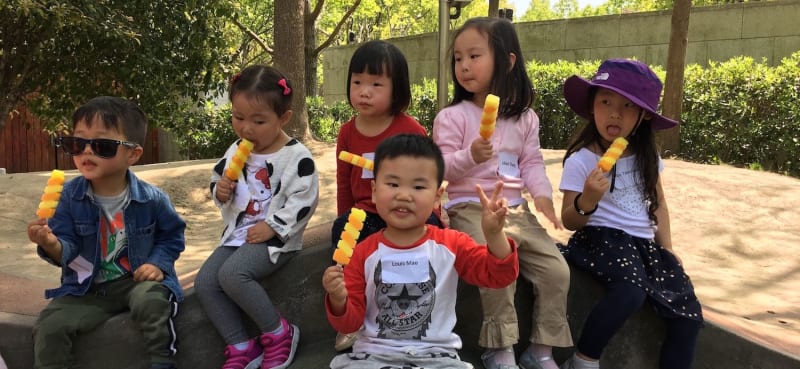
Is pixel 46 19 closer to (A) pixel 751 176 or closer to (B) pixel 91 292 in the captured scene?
(B) pixel 91 292

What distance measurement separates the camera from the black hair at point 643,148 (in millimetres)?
3131

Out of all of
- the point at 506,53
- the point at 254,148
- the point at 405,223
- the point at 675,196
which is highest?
the point at 506,53

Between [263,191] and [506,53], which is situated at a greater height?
[506,53]

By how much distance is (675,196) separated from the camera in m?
7.85

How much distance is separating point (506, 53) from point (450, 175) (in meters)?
0.70

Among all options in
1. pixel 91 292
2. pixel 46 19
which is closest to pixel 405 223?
pixel 91 292

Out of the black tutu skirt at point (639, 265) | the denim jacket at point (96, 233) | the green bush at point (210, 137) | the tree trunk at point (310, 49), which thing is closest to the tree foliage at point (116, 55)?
the denim jacket at point (96, 233)

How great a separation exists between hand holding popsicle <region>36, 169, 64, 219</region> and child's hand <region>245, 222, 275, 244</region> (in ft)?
2.66

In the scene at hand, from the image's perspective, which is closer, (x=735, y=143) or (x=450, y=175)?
(x=450, y=175)

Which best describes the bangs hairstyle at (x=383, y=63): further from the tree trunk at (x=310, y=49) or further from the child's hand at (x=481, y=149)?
the tree trunk at (x=310, y=49)

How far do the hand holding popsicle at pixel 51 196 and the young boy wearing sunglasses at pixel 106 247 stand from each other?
15 cm

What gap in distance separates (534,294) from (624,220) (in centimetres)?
58

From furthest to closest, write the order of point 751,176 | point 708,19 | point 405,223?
point 708,19 → point 751,176 → point 405,223

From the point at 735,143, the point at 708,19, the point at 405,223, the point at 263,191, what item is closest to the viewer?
the point at 405,223
